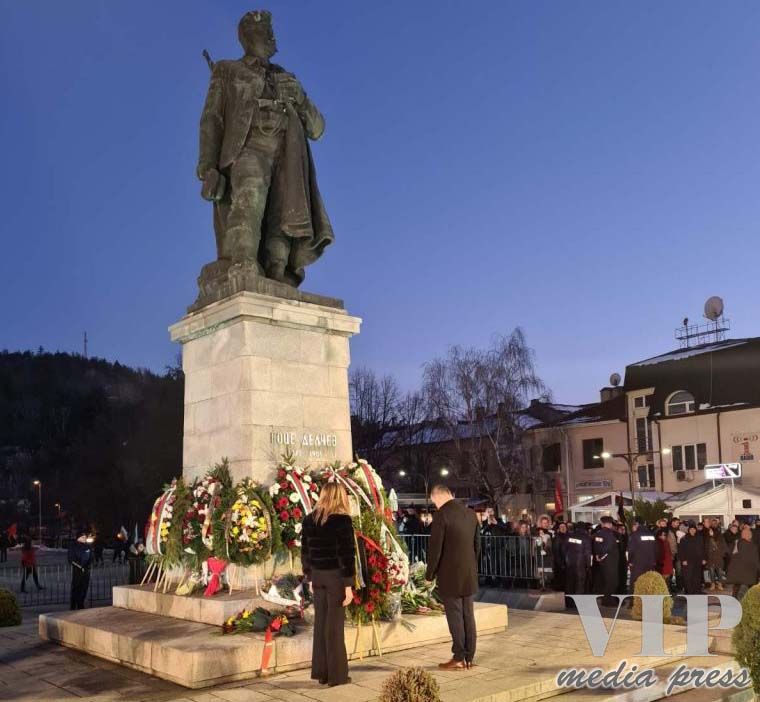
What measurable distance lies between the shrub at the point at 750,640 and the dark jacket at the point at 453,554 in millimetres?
2175

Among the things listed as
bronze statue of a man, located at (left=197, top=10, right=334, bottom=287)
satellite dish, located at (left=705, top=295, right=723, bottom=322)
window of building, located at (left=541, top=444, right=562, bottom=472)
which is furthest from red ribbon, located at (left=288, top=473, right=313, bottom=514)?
satellite dish, located at (left=705, top=295, right=723, bottom=322)

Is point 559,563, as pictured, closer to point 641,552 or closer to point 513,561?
point 513,561

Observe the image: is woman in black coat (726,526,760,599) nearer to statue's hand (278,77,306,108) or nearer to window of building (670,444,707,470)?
statue's hand (278,77,306,108)

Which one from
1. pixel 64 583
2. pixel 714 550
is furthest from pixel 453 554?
pixel 64 583

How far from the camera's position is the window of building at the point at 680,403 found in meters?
44.0

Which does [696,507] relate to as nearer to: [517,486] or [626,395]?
[517,486]

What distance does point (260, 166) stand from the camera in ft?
34.4

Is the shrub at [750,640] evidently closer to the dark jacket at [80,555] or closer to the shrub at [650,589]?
the shrub at [650,589]

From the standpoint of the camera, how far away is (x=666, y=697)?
720 cm

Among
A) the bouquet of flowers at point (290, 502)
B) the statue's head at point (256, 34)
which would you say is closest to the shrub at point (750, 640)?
the bouquet of flowers at point (290, 502)

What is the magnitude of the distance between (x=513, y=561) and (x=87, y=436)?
6024cm

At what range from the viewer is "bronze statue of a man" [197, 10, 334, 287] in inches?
407

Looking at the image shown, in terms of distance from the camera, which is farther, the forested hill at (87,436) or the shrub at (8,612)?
the forested hill at (87,436)

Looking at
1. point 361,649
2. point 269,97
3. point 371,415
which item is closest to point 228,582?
point 361,649
